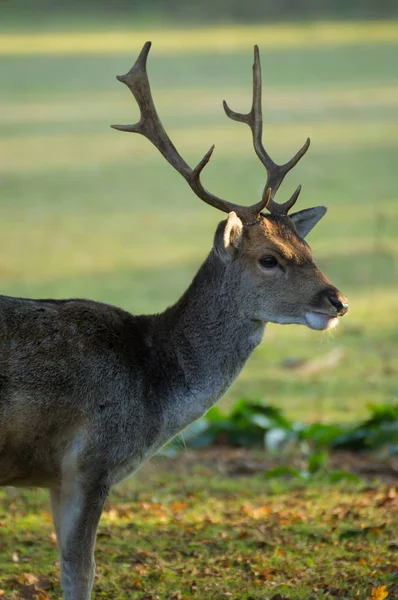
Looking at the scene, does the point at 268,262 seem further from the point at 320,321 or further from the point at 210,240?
the point at 210,240

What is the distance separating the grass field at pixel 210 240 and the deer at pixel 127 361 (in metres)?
0.68

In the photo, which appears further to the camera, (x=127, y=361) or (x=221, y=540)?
(x=221, y=540)

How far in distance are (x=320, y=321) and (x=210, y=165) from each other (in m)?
15.2

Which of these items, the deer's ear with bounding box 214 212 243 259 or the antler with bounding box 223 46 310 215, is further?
the antler with bounding box 223 46 310 215

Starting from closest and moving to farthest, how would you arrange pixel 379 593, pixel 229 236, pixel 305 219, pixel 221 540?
pixel 379 593 → pixel 229 236 → pixel 305 219 → pixel 221 540

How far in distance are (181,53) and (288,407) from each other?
26.6m

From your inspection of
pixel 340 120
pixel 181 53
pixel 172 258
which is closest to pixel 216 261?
pixel 172 258

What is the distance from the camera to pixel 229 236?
552 cm

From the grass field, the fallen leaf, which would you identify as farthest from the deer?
the fallen leaf

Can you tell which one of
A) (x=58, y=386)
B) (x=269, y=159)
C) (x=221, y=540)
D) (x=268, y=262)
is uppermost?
(x=269, y=159)

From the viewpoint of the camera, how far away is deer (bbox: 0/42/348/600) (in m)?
5.12

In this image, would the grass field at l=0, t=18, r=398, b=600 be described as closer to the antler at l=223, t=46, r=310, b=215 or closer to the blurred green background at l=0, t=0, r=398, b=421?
the blurred green background at l=0, t=0, r=398, b=421

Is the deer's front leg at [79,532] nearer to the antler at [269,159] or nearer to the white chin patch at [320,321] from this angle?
the white chin patch at [320,321]

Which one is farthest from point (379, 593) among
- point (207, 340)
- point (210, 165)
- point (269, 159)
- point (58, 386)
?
point (210, 165)
